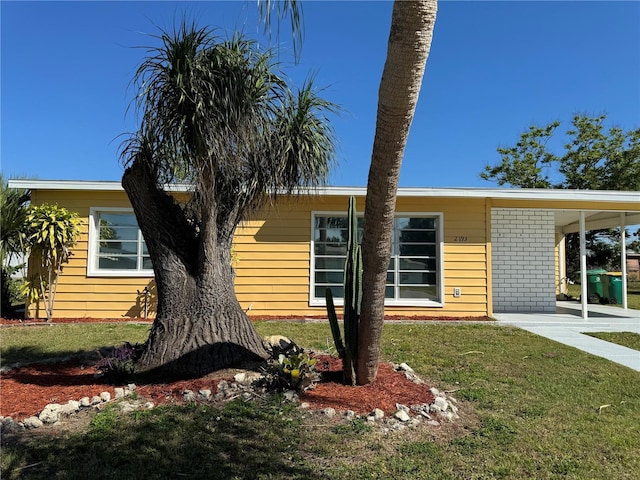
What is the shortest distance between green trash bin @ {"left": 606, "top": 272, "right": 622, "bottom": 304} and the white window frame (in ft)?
46.3

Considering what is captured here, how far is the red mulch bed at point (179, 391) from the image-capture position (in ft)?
13.2

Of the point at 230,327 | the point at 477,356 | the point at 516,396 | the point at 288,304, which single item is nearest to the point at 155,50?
the point at 230,327

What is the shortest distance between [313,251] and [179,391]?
6245 millimetres

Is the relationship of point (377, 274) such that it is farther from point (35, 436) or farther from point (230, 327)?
point (35, 436)

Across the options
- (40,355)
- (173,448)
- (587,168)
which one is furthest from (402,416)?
(587,168)

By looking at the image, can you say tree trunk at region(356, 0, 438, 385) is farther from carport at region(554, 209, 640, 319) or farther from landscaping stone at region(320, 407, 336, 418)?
carport at region(554, 209, 640, 319)

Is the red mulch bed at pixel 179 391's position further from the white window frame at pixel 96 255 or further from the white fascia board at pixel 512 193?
the white fascia board at pixel 512 193

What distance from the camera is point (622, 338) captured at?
809 cm

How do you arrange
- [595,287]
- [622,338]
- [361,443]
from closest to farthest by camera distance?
[361,443]
[622,338]
[595,287]

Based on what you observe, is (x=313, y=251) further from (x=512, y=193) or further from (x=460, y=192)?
(x=512, y=193)

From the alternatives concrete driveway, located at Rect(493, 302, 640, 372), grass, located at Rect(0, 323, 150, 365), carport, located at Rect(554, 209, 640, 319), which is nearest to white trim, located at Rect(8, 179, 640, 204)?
carport, located at Rect(554, 209, 640, 319)

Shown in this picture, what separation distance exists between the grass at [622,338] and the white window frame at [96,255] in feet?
30.4

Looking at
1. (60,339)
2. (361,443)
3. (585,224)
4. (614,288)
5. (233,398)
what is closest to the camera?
(361,443)

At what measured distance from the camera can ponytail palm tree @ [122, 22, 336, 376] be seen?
448 centimetres
